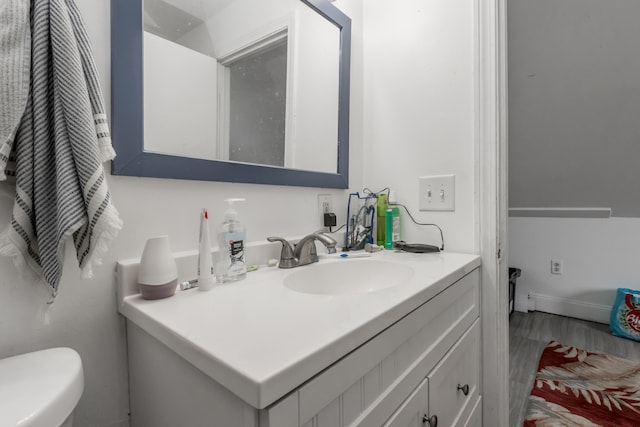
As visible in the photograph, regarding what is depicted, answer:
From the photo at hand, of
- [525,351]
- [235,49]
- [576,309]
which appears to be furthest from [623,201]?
[235,49]

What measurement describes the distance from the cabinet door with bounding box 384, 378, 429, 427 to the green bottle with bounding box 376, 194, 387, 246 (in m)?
0.60

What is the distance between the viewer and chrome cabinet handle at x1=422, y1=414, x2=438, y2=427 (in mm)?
628

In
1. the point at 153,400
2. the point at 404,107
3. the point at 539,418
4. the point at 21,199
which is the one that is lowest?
the point at 539,418

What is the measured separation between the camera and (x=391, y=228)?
45.4 inches

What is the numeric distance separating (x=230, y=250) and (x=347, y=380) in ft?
1.28

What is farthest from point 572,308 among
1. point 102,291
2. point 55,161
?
point 55,161

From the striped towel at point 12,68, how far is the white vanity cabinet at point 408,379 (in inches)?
21.5

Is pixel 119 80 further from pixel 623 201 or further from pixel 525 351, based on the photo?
pixel 623 201

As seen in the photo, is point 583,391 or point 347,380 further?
point 583,391

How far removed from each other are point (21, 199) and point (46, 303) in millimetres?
186

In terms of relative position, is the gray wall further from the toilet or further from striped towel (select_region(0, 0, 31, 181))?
the toilet

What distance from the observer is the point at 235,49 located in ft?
2.85

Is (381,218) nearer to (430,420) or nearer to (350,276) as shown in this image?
(350,276)

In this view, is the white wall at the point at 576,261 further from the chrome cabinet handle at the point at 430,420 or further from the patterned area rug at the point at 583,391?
the chrome cabinet handle at the point at 430,420
